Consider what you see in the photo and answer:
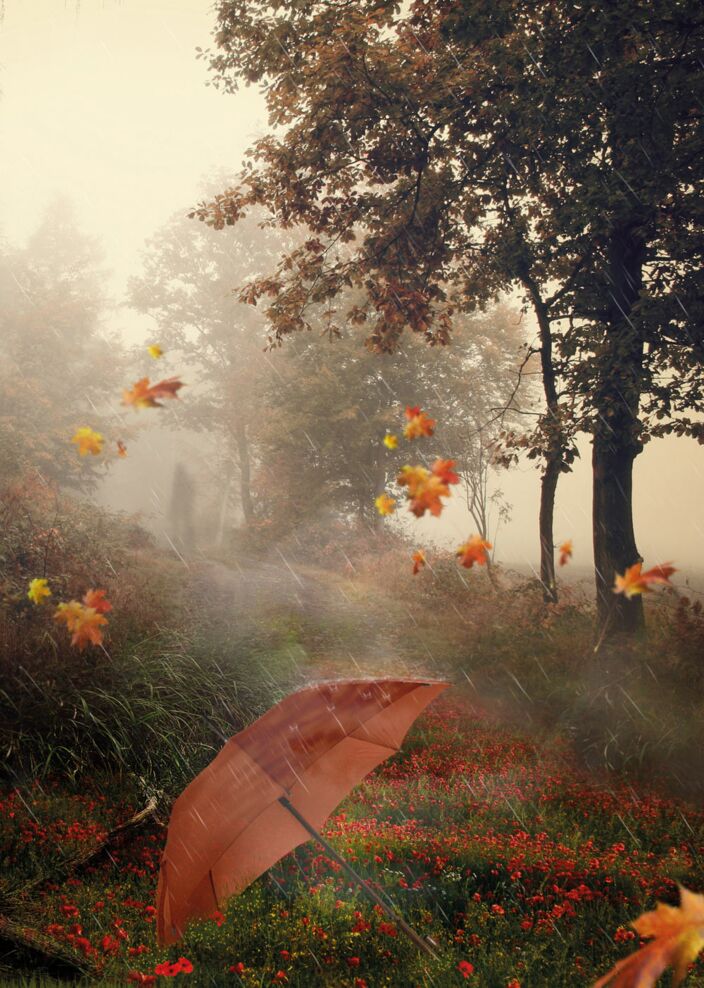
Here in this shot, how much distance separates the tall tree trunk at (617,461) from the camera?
8508 mm

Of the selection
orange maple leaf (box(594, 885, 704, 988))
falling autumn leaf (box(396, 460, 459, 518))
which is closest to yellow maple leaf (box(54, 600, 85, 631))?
falling autumn leaf (box(396, 460, 459, 518))

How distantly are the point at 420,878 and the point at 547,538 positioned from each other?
290 inches

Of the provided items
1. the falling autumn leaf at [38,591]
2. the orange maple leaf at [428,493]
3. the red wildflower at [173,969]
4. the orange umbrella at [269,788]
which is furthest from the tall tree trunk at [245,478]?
the orange umbrella at [269,788]

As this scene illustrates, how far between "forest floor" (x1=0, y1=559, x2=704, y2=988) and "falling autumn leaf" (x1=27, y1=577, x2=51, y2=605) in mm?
2237

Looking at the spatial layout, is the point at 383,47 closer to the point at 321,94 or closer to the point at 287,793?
the point at 321,94

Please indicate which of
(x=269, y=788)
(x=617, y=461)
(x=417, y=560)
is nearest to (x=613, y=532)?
(x=617, y=461)

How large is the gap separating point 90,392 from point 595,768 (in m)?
22.1

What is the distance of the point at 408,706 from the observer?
9.68 feet

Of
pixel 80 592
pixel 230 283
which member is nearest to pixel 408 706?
pixel 80 592

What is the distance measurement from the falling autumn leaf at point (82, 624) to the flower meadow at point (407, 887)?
1628 mm

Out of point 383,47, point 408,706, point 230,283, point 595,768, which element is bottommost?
point 595,768

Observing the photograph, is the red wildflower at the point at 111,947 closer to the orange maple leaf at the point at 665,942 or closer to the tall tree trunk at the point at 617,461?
the orange maple leaf at the point at 665,942

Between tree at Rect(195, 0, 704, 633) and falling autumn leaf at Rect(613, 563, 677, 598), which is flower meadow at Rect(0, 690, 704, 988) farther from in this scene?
Answer: tree at Rect(195, 0, 704, 633)

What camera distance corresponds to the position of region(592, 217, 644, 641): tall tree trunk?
27.9 ft
